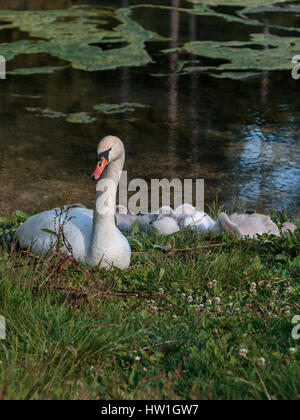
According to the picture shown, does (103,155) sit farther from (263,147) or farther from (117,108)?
(117,108)

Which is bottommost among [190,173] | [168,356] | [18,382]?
[190,173]

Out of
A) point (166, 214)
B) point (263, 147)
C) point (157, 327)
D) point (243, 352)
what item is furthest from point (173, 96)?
point (243, 352)

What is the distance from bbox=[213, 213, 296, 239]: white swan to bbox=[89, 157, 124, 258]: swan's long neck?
38.1 inches

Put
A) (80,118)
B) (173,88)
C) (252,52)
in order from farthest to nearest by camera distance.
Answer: (252,52), (173,88), (80,118)

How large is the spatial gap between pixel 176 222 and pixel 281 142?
3.32 m

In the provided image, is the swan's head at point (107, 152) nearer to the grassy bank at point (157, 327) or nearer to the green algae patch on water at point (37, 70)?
the grassy bank at point (157, 327)

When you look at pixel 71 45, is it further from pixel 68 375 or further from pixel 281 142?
pixel 68 375

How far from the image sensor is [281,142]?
25.6 ft

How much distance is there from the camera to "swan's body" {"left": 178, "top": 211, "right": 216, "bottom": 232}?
4.78 m

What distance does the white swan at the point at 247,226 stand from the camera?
452cm

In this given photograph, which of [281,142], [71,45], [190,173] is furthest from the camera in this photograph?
[71,45]

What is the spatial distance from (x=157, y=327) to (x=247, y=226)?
5.48ft

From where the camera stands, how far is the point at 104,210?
3.91 metres

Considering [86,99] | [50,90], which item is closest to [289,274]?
[86,99]
